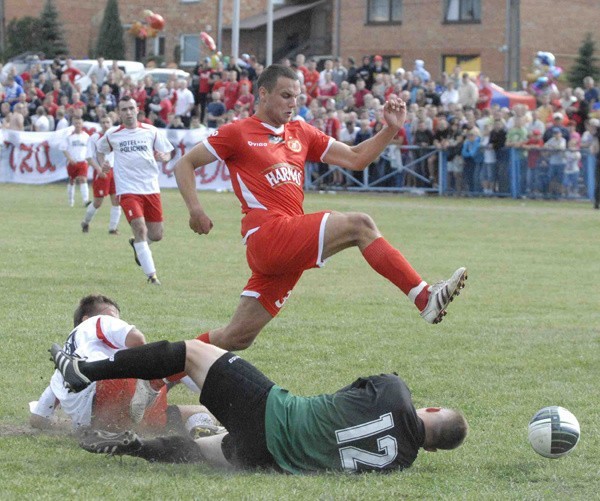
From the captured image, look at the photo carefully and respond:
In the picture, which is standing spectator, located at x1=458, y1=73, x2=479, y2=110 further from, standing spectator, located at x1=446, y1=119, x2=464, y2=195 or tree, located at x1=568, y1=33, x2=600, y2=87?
tree, located at x1=568, y1=33, x2=600, y2=87

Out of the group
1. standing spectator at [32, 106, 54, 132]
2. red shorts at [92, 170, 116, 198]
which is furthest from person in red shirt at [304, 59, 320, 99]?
red shorts at [92, 170, 116, 198]

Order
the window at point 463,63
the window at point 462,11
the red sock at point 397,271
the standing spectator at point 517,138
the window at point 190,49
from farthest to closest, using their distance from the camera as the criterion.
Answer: the window at point 190,49, the window at point 462,11, the window at point 463,63, the standing spectator at point 517,138, the red sock at point 397,271

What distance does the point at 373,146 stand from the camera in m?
7.85

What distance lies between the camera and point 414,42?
51906 mm

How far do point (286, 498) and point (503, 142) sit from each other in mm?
23864

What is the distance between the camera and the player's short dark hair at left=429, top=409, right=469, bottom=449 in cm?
588

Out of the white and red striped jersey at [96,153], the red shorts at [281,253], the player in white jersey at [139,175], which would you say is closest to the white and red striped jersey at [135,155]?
the player in white jersey at [139,175]

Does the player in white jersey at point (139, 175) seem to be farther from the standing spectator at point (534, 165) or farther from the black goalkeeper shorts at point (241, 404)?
the standing spectator at point (534, 165)

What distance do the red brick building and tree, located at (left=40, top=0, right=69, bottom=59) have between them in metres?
2.73

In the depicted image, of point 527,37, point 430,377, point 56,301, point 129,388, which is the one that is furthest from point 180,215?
point 527,37

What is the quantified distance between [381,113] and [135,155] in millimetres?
13771

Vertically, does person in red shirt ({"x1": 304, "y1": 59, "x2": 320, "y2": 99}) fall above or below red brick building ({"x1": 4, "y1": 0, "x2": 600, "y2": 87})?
below

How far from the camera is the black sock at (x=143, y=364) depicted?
589 centimetres

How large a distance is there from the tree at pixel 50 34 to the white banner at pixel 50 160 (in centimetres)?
2433
